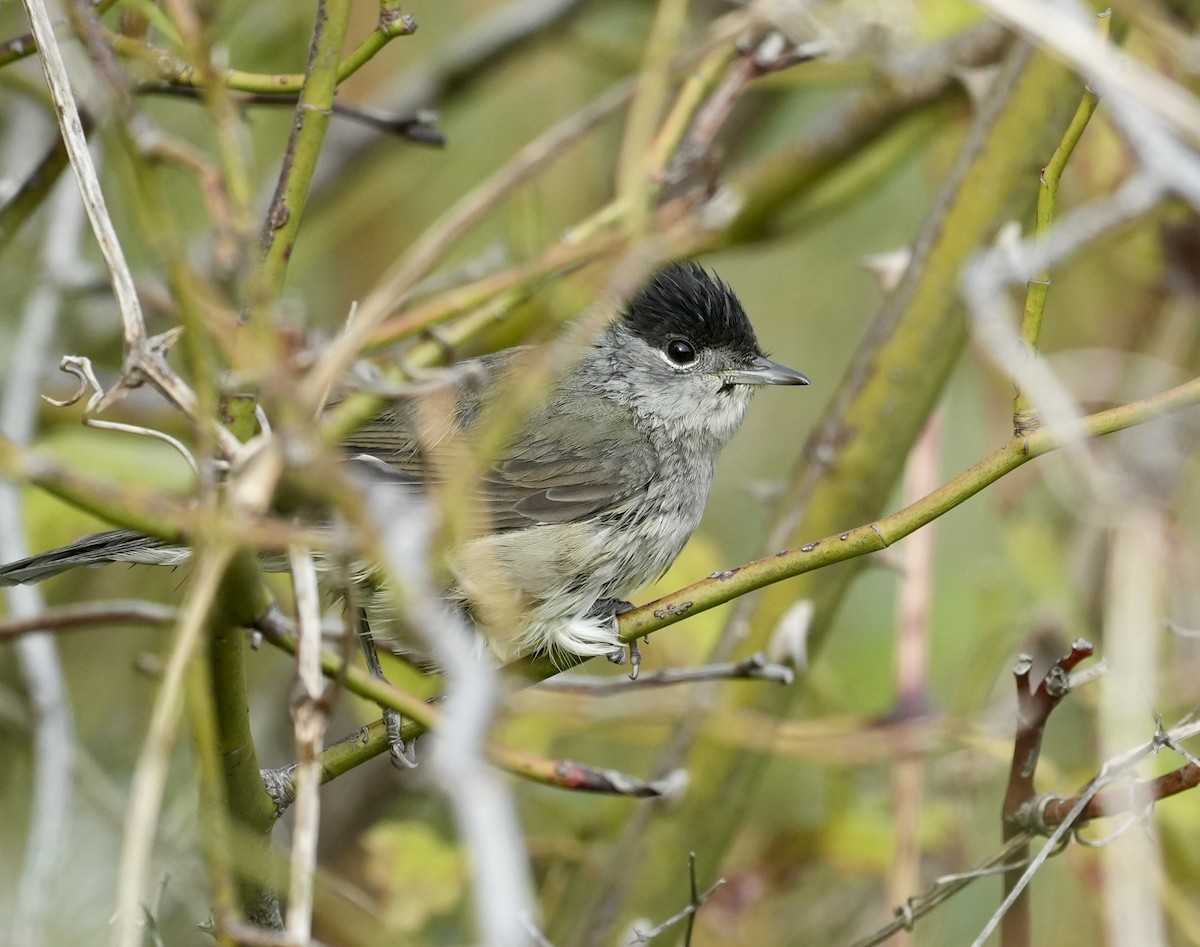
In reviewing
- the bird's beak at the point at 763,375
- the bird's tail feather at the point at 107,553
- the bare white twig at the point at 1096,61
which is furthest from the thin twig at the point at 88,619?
the bird's beak at the point at 763,375

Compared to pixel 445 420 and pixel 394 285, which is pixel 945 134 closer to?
pixel 445 420

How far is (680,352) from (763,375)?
0.88 ft

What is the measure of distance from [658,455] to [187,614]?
2.14m

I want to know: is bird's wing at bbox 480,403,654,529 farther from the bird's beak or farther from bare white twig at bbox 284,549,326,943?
bare white twig at bbox 284,549,326,943

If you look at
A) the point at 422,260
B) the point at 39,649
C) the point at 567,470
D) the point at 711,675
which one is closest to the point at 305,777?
the point at 422,260

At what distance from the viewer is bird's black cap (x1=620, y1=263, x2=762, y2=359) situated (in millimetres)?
3516

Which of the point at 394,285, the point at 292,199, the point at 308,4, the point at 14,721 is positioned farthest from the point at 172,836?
the point at 308,4

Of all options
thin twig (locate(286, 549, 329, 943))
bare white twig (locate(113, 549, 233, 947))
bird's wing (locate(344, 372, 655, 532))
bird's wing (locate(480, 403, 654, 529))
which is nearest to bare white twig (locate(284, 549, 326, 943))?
thin twig (locate(286, 549, 329, 943))

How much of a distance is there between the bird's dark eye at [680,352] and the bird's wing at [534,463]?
25 centimetres

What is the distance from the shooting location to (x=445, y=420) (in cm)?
310

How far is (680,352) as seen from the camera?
3.60 meters

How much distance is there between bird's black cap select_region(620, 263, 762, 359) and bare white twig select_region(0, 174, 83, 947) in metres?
1.49

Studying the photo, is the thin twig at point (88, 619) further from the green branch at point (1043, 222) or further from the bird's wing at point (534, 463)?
the green branch at point (1043, 222)

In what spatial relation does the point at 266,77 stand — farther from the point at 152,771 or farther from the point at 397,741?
the point at 152,771
